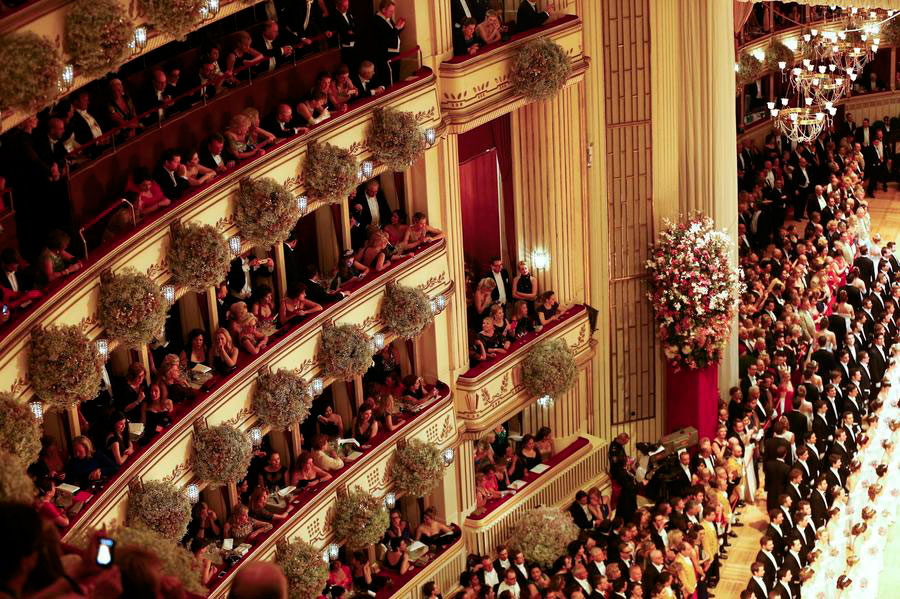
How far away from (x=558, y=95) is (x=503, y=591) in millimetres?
5779

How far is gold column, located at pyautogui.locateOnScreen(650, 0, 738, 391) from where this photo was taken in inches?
743

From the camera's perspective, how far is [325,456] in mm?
15000

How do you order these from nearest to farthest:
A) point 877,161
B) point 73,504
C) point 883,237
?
point 73,504
point 883,237
point 877,161

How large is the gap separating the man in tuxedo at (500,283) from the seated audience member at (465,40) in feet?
8.45

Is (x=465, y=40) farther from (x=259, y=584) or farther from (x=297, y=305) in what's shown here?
(x=259, y=584)

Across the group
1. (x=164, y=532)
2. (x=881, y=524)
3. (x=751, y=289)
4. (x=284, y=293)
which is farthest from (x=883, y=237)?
(x=164, y=532)

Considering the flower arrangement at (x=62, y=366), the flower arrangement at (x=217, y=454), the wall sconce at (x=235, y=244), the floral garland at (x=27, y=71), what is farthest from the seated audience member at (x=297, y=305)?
the floral garland at (x=27, y=71)

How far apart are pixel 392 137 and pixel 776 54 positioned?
14.5 metres

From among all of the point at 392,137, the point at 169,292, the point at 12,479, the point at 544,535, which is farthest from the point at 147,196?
the point at 544,535

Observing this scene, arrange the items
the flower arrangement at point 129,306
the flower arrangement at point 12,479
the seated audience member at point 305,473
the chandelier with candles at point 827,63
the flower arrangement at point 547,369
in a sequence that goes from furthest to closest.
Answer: the chandelier with candles at point 827,63, the flower arrangement at point 547,369, the seated audience member at point 305,473, the flower arrangement at point 129,306, the flower arrangement at point 12,479

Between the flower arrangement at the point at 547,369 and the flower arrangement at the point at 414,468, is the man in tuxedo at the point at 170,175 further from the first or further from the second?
the flower arrangement at the point at 547,369

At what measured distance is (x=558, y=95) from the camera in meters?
17.7

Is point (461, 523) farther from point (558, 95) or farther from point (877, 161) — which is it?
point (877, 161)

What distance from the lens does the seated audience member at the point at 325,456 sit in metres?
15.0
